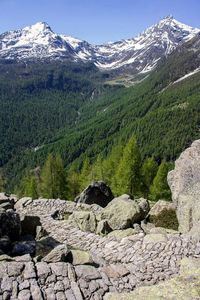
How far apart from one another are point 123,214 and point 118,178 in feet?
109

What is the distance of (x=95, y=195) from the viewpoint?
47.4 m

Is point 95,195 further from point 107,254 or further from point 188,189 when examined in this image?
point 107,254

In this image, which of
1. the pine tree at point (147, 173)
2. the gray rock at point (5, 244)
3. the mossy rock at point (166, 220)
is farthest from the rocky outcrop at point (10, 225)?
the pine tree at point (147, 173)

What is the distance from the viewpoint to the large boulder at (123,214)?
31.8m

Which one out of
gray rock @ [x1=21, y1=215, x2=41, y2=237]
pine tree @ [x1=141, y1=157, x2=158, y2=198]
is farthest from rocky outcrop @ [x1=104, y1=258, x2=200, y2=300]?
pine tree @ [x1=141, y1=157, x2=158, y2=198]

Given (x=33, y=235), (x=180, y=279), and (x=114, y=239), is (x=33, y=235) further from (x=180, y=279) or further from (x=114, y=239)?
(x=180, y=279)

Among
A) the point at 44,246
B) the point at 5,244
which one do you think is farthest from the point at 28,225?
the point at 5,244

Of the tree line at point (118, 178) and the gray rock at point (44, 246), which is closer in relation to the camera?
the gray rock at point (44, 246)

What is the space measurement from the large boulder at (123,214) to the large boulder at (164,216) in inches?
37.7

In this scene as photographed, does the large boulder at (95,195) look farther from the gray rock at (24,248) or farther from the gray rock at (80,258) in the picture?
the gray rock at (80,258)

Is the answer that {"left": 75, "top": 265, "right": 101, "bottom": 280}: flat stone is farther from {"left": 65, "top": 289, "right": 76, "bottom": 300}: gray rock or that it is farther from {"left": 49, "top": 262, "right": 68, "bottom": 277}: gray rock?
{"left": 65, "top": 289, "right": 76, "bottom": 300}: gray rock

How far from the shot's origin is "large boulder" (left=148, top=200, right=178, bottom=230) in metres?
33.6

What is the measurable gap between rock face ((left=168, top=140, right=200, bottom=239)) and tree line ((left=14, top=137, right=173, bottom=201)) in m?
27.7

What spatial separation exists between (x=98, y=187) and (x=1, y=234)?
22.6m
